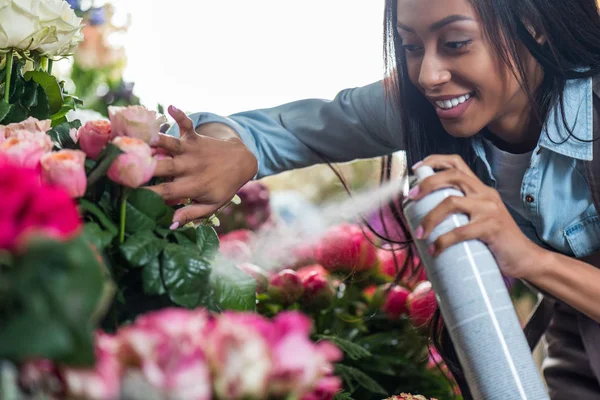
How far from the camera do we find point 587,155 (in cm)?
83

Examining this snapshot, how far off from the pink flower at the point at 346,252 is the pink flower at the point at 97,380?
0.62 meters

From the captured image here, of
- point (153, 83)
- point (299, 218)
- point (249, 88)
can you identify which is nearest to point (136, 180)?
point (299, 218)

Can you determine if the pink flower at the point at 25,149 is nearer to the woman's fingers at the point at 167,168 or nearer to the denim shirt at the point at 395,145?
the woman's fingers at the point at 167,168

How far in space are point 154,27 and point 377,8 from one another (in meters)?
0.51

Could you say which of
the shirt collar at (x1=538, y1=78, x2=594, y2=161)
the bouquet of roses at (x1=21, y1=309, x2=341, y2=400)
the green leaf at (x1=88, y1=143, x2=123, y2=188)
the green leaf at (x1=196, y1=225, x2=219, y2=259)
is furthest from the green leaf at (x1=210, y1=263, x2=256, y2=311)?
the shirt collar at (x1=538, y1=78, x2=594, y2=161)

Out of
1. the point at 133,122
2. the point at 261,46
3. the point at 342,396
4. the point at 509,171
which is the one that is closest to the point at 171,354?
the point at 133,122

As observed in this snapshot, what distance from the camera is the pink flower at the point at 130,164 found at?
1.53 feet

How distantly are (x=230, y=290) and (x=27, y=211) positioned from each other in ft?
0.90

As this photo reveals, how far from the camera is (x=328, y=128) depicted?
1066 mm

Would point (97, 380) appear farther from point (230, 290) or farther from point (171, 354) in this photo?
point (230, 290)

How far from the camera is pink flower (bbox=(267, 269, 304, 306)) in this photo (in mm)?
828

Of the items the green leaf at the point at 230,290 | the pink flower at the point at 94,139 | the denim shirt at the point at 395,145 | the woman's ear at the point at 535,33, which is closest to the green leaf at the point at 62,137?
the pink flower at the point at 94,139

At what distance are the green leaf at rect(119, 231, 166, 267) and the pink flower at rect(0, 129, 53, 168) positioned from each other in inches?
3.2

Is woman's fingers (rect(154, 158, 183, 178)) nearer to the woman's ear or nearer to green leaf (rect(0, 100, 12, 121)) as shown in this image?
green leaf (rect(0, 100, 12, 121))
